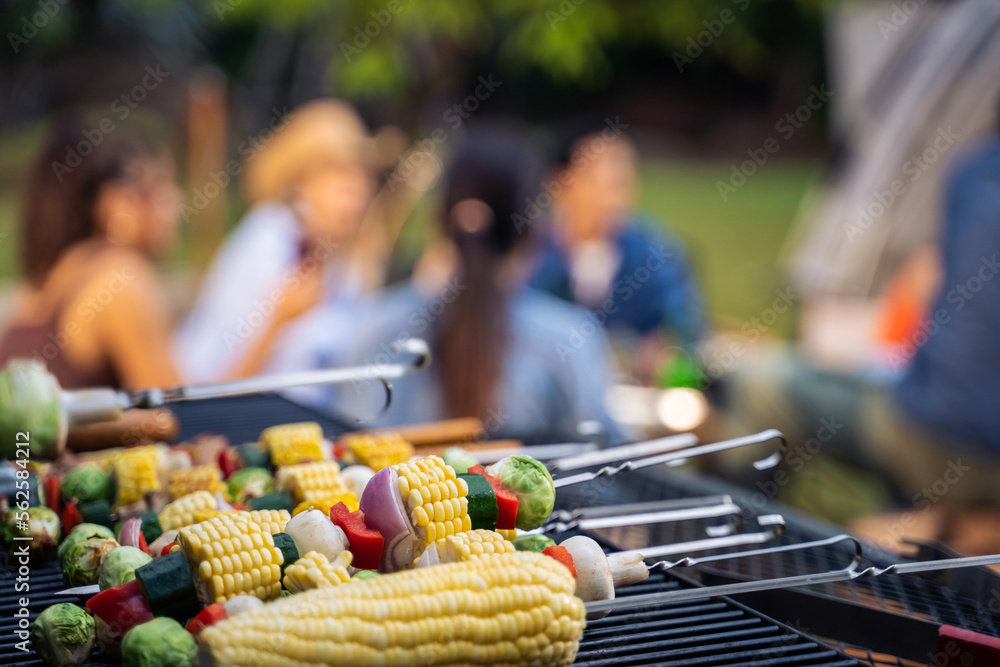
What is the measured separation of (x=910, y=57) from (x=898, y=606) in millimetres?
6843

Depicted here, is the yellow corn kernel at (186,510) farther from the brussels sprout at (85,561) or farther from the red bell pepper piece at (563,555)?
the red bell pepper piece at (563,555)

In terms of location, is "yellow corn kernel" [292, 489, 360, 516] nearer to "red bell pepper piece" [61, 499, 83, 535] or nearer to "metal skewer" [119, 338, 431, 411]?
"metal skewer" [119, 338, 431, 411]

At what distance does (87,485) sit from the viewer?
1615 mm

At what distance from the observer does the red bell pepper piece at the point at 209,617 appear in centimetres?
104

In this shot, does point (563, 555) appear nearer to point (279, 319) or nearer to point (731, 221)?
point (279, 319)

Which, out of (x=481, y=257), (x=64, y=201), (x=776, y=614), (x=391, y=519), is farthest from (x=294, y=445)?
(x=64, y=201)

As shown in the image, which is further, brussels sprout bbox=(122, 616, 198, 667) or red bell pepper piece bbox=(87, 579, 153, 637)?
red bell pepper piece bbox=(87, 579, 153, 637)

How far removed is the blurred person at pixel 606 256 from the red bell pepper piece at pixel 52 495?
389 cm

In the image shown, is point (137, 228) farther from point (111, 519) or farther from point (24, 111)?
point (24, 111)

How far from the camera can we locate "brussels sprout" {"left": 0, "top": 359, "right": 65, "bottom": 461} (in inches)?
53.1

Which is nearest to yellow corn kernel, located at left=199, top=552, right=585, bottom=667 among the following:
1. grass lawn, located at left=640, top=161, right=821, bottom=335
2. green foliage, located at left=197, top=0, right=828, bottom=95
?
green foliage, located at left=197, top=0, right=828, bottom=95

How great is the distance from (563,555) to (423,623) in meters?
0.27

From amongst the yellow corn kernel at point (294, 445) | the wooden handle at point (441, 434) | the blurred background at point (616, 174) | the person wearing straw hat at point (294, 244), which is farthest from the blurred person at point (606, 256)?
the yellow corn kernel at point (294, 445)

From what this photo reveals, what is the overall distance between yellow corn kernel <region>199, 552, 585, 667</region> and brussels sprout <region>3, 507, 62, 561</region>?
0.67m
